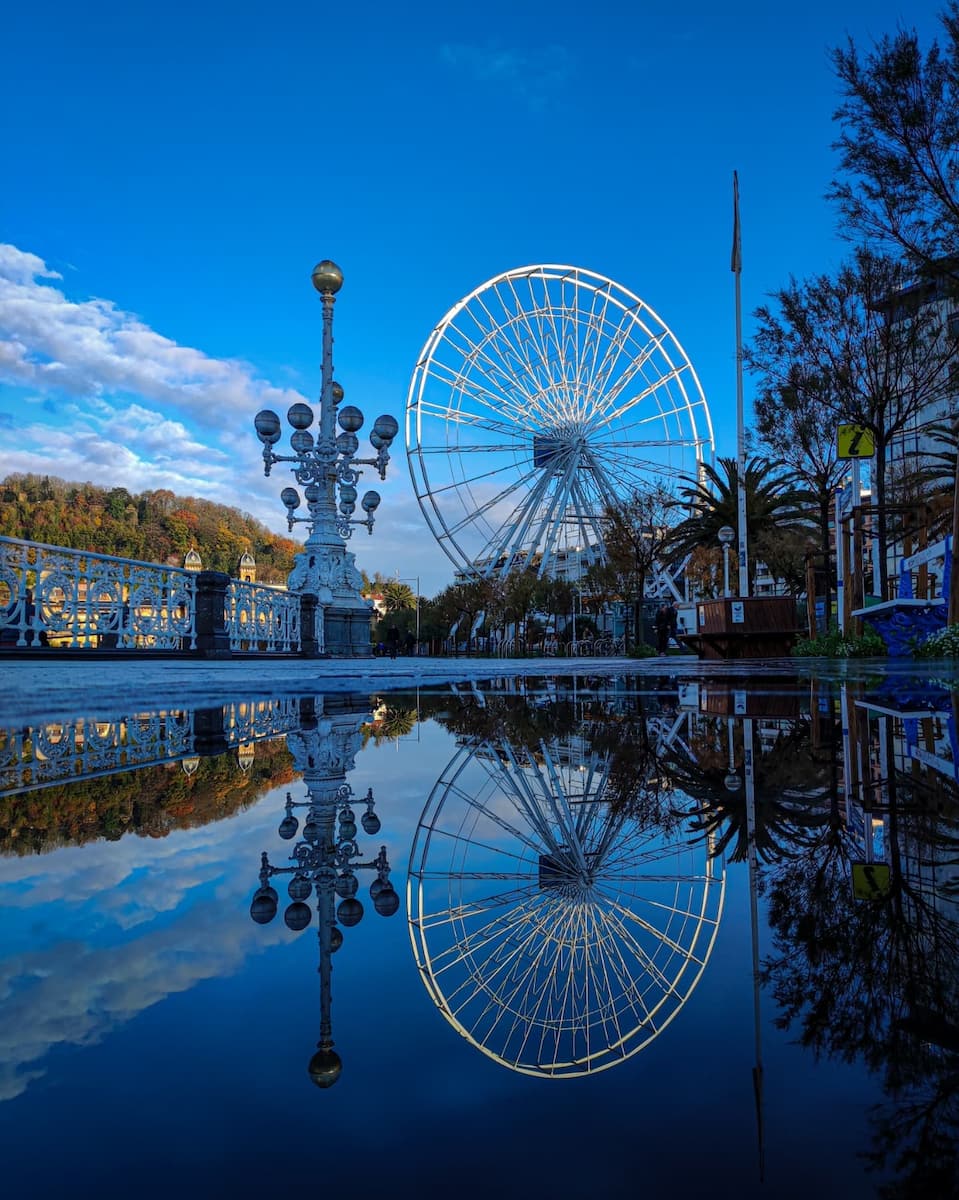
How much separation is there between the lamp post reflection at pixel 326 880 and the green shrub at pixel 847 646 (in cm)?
1027

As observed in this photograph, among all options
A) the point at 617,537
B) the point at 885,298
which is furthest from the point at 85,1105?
the point at 617,537

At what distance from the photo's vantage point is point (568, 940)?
1021mm

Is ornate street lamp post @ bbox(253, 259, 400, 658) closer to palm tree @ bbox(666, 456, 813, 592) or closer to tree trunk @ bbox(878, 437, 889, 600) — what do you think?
tree trunk @ bbox(878, 437, 889, 600)

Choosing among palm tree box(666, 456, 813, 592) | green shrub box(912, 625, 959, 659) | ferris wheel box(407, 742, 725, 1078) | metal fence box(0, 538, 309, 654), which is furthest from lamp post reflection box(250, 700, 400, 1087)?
palm tree box(666, 456, 813, 592)

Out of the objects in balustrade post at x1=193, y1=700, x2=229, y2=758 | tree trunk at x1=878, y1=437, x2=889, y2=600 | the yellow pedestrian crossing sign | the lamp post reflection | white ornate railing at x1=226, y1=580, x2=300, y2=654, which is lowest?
the lamp post reflection

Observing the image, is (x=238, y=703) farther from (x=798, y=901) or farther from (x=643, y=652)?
(x=643, y=652)

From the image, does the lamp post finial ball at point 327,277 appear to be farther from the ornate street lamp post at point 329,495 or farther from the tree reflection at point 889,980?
the tree reflection at point 889,980

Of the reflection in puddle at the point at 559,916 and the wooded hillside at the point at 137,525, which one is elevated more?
the wooded hillside at the point at 137,525

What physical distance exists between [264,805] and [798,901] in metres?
1.02

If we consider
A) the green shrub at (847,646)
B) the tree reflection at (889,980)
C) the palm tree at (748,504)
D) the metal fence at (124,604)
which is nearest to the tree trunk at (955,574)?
the green shrub at (847,646)

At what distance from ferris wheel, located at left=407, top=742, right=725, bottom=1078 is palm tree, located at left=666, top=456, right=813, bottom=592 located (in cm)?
2833

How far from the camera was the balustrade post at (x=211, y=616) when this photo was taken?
496 inches

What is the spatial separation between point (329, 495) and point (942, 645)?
12.3m

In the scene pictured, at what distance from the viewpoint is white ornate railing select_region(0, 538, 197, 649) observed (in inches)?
363
